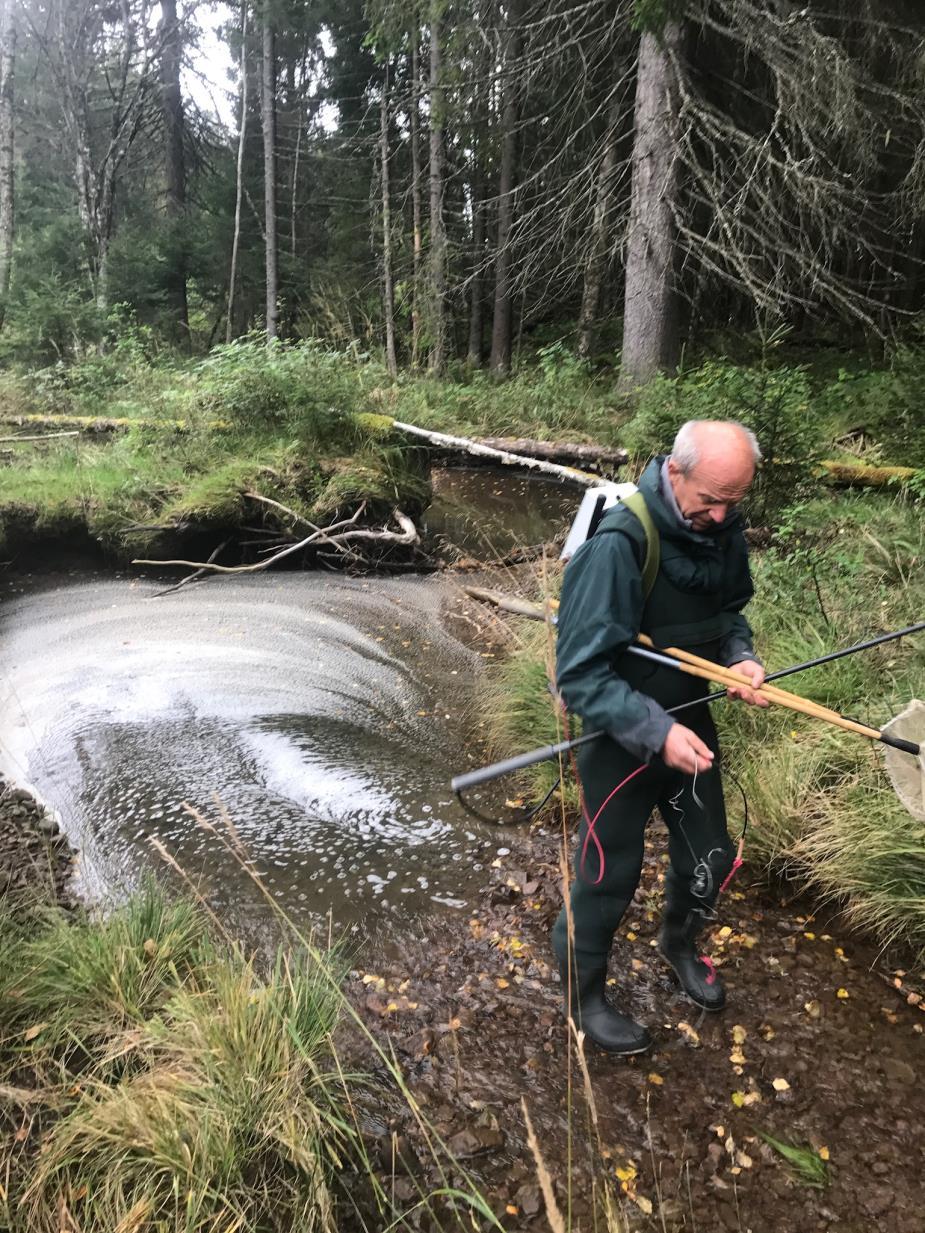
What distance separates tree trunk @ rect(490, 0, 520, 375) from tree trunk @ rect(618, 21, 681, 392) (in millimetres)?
2408

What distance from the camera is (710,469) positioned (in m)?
1.98

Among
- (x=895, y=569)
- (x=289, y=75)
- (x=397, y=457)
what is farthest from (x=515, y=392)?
(x=289, y=75)

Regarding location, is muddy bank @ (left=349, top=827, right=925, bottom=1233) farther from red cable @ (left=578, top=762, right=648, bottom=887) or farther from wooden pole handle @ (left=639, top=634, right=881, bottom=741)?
wooden pole handle @ (left=639, top=634, right=881, bottom=741)

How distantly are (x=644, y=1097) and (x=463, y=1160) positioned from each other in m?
0.61

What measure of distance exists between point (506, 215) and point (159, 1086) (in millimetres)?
14894

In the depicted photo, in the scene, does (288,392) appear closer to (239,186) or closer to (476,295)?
(476,295)

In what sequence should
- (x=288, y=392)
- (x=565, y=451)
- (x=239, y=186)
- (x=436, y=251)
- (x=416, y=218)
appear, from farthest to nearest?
(x=239, y=186) → (x=416, y=218) → (x=436, y=251) → (x=288, y=392) → (x=565, y=451)

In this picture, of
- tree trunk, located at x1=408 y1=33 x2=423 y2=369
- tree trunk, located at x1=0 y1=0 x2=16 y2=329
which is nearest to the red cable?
tree trunk, located at x1=408 y1=33 x2=423 y2=369

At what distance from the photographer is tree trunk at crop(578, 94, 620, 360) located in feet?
34.3

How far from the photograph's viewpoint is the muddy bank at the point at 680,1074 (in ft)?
6.72

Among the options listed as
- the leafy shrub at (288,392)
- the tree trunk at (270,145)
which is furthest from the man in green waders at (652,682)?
the tree trunk at (270,145)

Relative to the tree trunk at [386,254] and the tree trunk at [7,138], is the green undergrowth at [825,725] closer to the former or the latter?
the tree trunk at [386,254]

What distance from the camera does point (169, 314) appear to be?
18828 millimetres

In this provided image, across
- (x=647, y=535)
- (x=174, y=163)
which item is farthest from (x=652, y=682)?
(x=174, y=163)
